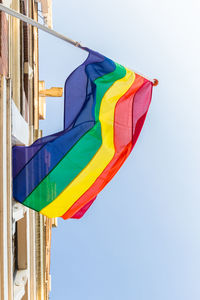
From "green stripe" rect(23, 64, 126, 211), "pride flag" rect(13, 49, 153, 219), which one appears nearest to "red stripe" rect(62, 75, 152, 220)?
"pride flag" rect(13, 49, 153, 219)

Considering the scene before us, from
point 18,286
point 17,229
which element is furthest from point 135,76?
point 18,286

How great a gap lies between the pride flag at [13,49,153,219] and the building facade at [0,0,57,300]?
69cm

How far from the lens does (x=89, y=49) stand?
751 cm

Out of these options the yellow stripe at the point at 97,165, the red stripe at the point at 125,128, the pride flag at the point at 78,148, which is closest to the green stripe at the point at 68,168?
the pride flag at the point at 78,148

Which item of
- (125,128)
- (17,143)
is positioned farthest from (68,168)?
(17,143)

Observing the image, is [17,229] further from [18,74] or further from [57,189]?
[18,74]

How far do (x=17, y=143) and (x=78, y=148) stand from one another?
244cm

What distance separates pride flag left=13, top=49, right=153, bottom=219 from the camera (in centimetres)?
779

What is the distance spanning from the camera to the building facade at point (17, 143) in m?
6.95

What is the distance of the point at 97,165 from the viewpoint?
806 cm

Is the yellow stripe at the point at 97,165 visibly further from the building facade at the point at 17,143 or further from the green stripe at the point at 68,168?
Answer: the building facade at the point at 17,143

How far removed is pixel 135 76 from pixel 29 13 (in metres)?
7.07

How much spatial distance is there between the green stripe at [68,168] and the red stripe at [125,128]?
1.79 feet

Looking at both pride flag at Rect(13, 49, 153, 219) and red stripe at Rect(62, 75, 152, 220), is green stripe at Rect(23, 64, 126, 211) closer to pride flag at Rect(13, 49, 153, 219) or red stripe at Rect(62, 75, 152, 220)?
pride flag at Rect(13, 49, 153, 219)
